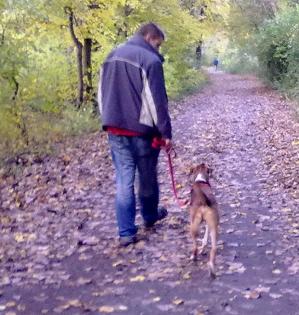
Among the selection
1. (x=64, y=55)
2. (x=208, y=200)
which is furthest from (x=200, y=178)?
(x=64, y=55)

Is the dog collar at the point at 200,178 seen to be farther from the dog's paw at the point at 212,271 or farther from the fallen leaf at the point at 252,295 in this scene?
the fallen leaf at the point at 252,295

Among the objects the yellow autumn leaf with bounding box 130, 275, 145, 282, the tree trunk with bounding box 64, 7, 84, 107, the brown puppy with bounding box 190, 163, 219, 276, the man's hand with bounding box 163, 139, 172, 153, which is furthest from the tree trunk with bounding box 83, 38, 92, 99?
the yellow autumn leaf with bounding box 130, 275, 145, 282

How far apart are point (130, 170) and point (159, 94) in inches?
36.2

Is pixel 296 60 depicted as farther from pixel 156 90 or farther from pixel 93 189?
pixel 156 90

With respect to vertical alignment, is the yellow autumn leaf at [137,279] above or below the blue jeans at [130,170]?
below

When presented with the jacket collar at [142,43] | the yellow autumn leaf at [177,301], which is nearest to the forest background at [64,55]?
the jacket collar at [142,43]

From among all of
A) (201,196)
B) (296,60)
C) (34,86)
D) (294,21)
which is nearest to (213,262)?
(201,196)

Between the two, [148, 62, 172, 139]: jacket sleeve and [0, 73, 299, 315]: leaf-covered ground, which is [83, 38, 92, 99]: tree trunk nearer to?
[0, 73, 299, 315]: leaf-covered ground

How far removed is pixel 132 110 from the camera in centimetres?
691

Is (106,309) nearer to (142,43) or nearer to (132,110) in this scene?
(132,110)

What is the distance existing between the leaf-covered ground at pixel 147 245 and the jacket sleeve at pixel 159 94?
134 centimetres

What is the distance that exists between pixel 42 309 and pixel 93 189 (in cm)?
524

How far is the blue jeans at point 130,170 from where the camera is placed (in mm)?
7090

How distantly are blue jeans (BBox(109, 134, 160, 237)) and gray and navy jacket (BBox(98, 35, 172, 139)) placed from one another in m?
0.20
